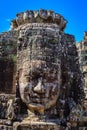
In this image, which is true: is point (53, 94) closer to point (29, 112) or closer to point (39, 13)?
point (29, 112)

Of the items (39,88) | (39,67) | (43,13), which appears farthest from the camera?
(43,13)

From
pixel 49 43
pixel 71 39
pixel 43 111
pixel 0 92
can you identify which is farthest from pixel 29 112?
pixel 71 39

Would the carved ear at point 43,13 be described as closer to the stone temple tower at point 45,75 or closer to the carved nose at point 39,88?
the stone temple tower at point 45,75

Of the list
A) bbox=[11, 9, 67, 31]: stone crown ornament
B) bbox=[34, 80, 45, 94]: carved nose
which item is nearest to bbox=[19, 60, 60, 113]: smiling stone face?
bbox=[34, 80, 45, 94]: carved nose

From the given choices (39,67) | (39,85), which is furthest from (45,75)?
(39,85)

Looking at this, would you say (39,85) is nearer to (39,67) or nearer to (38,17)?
(39,67)

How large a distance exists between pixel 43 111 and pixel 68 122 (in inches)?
32.4

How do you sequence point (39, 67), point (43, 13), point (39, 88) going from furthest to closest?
1. point (43, 13)
2. point (39, 67)
3. point (39, 88)

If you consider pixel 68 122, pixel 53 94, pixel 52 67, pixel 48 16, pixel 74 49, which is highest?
pixel 48 16

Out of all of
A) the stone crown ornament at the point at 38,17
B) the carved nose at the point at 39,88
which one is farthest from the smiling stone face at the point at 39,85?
the stone crown ornament at the point at 38,17

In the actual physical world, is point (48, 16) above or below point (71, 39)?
above

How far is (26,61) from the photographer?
9.94 m

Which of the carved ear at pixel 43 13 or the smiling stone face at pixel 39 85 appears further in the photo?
the carved ear at pixel 43 13

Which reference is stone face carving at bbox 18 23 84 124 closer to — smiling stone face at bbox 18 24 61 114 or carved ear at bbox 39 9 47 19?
smiling stone face at bbox 18 24 61 114
